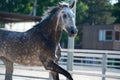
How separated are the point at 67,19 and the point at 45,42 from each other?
0.61 metres

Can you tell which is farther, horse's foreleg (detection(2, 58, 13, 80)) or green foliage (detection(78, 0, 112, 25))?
Answer: green foliage (detection(78, 0, 112, 25))

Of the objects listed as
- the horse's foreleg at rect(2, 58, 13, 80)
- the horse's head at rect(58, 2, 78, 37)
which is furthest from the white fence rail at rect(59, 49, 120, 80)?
the horse's head at rect(58, 2, 78, 37)

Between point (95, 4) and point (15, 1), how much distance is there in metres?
28.1

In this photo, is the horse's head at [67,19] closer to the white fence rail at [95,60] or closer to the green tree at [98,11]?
the white fence rail at [95,60]

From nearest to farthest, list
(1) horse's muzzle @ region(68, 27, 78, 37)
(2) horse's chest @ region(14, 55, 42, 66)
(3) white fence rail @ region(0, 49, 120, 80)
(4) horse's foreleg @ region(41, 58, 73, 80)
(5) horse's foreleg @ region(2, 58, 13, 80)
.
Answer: (1) horse's muzzle @ region(68, 27, 78, 37), (4) horse's foreleg @ region(41, 58, 73, 80), (2) horse's chest @ region(14, 55, 42, 66), (5) horse's foreleg @ region(2, 58, 13, 80), (3) white fence rail @ region(0, 49, 120, 80)

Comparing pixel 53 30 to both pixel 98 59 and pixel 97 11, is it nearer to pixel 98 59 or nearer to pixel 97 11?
pixel 98 59

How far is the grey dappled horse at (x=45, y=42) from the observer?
20.5 ft

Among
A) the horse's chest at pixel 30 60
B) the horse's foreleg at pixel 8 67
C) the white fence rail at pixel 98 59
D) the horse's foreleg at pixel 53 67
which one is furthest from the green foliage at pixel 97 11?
the horse's foreleg at pixel 53 67

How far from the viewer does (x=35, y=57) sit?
655 centimetres

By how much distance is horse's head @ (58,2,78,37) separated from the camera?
19.8ft

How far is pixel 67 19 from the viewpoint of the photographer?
6.23m

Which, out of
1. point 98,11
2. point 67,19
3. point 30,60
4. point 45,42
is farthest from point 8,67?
point 98,11

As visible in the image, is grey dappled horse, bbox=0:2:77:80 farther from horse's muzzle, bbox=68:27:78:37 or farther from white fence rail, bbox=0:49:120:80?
white fence rail, bbox=0:49:120:80

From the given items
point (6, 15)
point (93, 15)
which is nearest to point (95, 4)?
point (93, 15)
